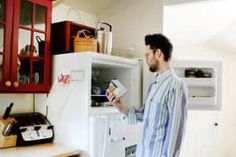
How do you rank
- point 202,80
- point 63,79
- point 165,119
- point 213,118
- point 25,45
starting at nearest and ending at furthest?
point 165,119 < point 25,45 < point 63,79 < point 202,80 < point 213,118

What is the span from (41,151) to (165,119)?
0.84 m

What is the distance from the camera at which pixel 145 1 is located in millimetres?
2768

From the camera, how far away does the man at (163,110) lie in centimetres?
173

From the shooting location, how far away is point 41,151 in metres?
1.94

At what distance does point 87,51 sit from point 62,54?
23 centimetres

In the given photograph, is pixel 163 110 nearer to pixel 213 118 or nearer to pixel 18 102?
pixel 18 102

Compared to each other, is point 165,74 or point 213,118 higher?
point 165,74

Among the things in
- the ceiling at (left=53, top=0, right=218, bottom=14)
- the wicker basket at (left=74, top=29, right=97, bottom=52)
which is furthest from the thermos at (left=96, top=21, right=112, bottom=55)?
the ceiling at (left=53, top=0, right=218, bottom=14)

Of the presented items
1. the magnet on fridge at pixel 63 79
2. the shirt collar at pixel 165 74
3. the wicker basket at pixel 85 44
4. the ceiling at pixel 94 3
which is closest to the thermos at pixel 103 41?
the wicker basket at pixel 85 44

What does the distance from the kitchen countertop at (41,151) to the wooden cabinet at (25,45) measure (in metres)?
0.40

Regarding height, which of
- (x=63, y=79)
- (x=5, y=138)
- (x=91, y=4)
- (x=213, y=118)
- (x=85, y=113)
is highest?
(x=91, y=4)

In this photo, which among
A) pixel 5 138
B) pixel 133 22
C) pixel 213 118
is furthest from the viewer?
pixel 213 118

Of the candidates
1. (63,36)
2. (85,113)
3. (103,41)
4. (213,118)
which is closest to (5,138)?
(85,113)

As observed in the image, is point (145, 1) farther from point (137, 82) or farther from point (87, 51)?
point (87, 51)
